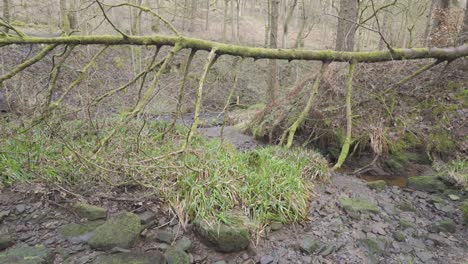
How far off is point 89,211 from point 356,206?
3790 millimetres

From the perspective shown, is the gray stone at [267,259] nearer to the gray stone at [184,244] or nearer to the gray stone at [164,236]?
the gray stone at [184,244]

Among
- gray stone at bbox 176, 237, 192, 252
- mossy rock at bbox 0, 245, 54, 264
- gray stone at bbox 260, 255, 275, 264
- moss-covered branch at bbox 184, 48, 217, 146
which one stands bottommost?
gray stone at bbox 260, 255, 275, 264

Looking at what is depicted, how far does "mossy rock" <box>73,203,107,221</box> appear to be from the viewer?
3.75 metres

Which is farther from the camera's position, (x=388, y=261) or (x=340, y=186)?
(x=340, y=186)

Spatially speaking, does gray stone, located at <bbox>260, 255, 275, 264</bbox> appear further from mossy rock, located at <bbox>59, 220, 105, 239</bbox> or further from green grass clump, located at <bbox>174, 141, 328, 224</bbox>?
mossy rock, located at <bbox>59, 220, 105, 239</bbox>

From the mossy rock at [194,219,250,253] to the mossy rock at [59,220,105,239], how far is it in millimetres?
1321

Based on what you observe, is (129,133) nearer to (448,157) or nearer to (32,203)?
(32,203)

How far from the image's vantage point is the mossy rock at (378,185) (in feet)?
17.2

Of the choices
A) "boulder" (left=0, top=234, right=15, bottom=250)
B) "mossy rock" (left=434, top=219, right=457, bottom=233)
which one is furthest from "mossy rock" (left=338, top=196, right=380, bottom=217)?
"boulder" (left=0, top=234, right=15, bottom=250)

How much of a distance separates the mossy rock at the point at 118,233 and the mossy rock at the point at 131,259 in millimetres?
175

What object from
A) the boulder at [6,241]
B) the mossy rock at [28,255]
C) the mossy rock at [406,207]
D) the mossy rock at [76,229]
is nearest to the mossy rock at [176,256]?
the mossy rock at [76,229]

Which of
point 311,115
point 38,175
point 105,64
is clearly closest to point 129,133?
point 38,175

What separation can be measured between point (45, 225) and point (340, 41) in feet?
24.9

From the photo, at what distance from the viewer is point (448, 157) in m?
5.73
